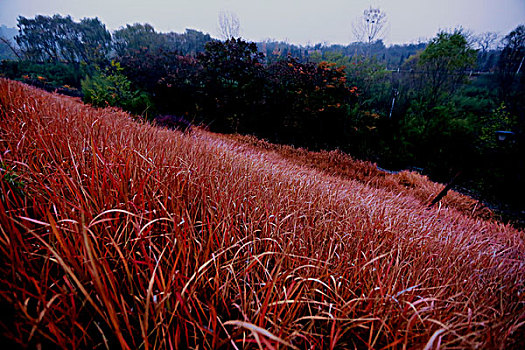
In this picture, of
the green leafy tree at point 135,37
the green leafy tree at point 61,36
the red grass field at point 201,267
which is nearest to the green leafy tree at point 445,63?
the red grass field at point 201,267

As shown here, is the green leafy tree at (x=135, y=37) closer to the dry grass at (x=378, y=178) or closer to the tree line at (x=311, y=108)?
the tree line at (x=311, y=108)

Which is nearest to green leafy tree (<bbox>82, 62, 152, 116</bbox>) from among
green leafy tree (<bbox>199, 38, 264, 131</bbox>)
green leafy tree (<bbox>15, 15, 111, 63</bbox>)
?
green leafy tree (<bbox>199, 38, 264, 131</bbox>)

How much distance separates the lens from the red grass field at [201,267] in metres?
0.62

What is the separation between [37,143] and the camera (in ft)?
4.49

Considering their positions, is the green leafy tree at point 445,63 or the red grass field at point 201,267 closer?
the red grass field at point 201,267

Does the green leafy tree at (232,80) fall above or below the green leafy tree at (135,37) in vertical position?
below

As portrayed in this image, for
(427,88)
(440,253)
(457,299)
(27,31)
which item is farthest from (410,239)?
(27,31)

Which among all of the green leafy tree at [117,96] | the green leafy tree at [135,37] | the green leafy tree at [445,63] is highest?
the green leafy tree at [135,37]

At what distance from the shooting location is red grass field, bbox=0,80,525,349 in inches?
24.3

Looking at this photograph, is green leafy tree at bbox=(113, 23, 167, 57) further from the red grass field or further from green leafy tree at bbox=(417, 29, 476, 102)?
the red grass field

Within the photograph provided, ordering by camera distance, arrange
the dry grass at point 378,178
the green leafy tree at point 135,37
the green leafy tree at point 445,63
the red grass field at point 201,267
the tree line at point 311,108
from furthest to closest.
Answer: the green leafy tree at point 135,37, the green leafy tree at point 445,63, the tree line at point 311,108, the dry grass at point 378,178, the red grass field at point 201,267

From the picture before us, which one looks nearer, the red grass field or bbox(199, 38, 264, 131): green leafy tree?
the red grass field

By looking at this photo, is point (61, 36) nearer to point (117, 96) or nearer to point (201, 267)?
point (117, 96)

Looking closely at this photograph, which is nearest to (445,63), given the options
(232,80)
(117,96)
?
(232,80)
